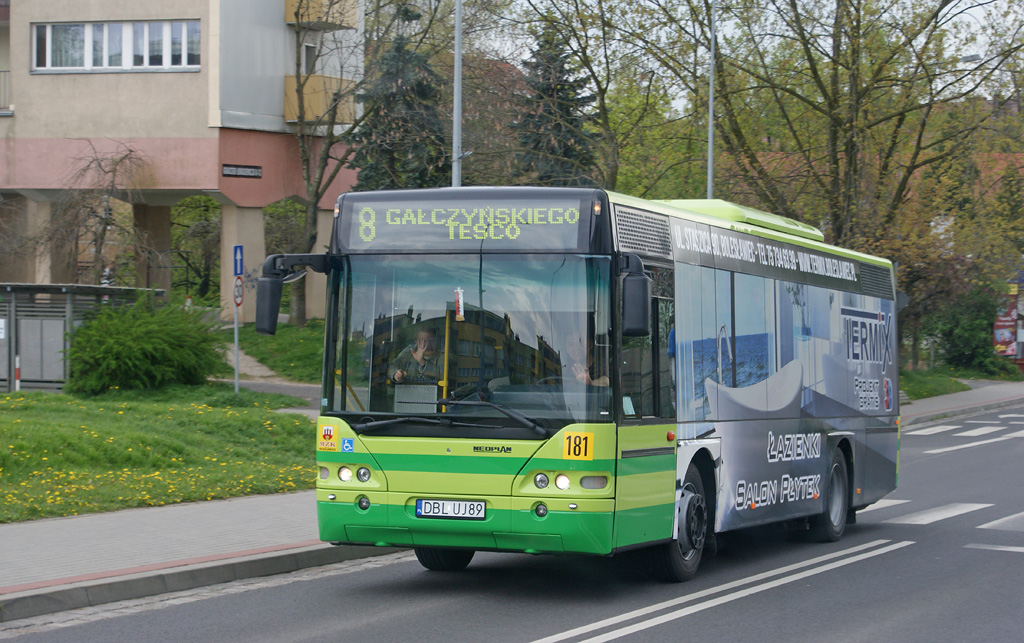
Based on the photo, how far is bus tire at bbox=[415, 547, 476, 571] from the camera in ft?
32.7

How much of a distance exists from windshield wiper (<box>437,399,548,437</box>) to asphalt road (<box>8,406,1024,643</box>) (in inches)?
49.5

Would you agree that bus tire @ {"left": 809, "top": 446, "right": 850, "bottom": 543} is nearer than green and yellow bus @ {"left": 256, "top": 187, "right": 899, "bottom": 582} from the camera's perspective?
No

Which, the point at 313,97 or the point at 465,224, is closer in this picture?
the point at 465,224

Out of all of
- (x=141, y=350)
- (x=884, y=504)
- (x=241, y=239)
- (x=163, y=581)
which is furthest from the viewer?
(x=241, y=239)

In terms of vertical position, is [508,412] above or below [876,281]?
below

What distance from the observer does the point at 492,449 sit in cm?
831

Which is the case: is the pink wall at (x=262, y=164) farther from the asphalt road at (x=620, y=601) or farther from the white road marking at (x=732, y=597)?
the white road marking at (x=732, y=597)

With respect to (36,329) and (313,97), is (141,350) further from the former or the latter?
(313,97)

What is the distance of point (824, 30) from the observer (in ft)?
109

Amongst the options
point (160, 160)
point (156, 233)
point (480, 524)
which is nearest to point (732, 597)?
point (480, 524)

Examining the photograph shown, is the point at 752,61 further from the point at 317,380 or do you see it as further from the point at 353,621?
→ the point at 353,621

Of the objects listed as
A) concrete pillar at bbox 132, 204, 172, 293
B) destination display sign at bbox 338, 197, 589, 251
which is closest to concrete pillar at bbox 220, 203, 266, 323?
concrete pillar at bbox 132, 204, 172, 293

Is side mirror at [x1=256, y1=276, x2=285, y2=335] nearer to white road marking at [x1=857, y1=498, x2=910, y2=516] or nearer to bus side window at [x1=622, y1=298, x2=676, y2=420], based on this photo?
bus side window at [x1=622, y1=298, x2=676, y2=420]

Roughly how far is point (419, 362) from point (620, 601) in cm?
227
